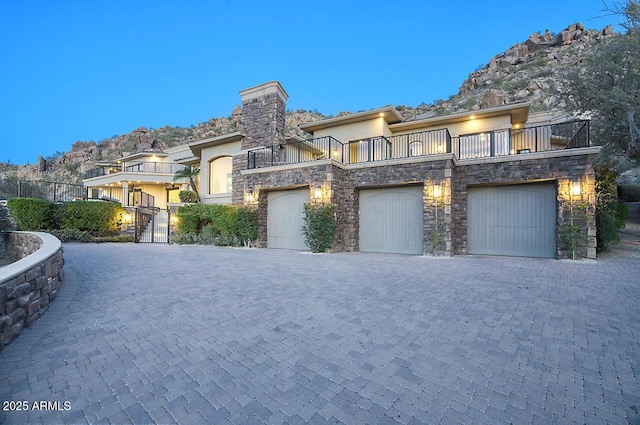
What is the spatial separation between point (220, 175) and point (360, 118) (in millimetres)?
8992

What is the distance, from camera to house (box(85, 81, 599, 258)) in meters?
9.19

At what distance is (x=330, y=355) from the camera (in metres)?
2.73

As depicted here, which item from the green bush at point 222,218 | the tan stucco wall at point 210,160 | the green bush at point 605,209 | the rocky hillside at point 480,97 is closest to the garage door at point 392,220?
the green bush at point 605,209

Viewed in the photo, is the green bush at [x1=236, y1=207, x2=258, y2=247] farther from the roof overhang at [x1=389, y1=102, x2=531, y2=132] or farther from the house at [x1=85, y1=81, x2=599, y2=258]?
the roof overhang at [x1=389, y1=102, x2=531, y2=132]

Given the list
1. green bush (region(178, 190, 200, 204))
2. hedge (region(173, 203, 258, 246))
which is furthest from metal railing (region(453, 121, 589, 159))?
green bush (region(178, 190, 200, 204))

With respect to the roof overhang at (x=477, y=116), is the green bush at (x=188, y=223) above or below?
below

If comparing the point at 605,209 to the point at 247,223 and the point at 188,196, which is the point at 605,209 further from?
the point at 188,196

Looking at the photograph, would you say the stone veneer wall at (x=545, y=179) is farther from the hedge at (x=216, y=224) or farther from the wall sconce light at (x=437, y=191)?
the hedge at (x=216, y=224)

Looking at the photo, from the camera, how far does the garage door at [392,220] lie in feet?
34.6

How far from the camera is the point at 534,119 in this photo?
16.0m

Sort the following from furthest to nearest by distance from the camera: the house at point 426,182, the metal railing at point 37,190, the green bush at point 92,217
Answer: the metal railing at point 37,190 → the green bush at point 92,217 → the house at point 426,182

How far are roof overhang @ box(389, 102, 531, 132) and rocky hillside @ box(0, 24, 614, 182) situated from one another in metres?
9.70

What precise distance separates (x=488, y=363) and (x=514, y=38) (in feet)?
174

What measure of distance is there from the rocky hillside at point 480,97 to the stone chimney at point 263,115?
16.7 metres
